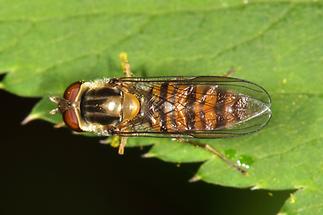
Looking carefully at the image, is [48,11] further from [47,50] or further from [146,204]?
[146,204]

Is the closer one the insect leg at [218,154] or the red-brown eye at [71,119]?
the insect leg at [218,154]

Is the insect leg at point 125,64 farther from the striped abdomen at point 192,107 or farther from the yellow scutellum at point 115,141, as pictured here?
the yellow scutellum at point 115,141

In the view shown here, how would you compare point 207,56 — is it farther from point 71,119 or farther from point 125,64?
point 71,119

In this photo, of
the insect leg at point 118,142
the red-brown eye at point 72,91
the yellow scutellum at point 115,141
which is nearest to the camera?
the red-brown eye at point 72,91

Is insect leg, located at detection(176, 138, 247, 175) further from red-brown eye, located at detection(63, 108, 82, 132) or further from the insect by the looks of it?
red-brown eye, located at detection(63, 108, 82, 132)

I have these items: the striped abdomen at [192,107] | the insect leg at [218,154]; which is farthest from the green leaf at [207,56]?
the striped abdomen at [192,107]

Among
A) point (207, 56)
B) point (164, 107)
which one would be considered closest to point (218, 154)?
point (164, 107)

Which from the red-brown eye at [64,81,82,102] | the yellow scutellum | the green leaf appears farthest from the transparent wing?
the red-brown eye at [64,81,82,102]

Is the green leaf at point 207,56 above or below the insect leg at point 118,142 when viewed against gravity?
above
